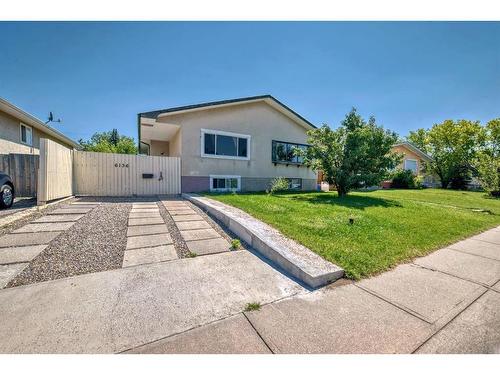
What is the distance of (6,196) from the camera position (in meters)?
6.20

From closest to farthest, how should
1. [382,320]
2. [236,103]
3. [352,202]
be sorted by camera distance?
[382,320]
[352,202]
[236,103]

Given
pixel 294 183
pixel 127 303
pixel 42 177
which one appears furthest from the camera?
pixel 294 183

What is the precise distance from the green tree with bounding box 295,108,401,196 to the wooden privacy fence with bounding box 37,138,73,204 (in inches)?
404

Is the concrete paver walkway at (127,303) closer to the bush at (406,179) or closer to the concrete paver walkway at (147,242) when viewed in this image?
the concrete paver walkway at (147,242)

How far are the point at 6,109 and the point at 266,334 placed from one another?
1452 centimetres

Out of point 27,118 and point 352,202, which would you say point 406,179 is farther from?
point 27,118

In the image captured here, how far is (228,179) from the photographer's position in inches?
476

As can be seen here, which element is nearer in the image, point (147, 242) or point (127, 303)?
point (127, 303)

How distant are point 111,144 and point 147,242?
46.0 metres

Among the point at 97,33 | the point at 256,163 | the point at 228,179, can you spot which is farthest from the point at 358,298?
the point at 256,163

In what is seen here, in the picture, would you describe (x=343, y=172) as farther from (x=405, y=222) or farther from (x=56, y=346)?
(x=56, y=346)

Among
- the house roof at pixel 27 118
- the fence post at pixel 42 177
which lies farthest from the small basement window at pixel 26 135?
the fence post at pixel 42 177

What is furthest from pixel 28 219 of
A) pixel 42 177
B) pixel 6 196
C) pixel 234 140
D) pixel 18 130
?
pixel 18 130

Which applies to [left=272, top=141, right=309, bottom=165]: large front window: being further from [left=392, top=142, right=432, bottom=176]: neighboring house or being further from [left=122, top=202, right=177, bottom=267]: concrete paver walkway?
[left=392, top=142, right=432, bottom=176]: neighboring house
